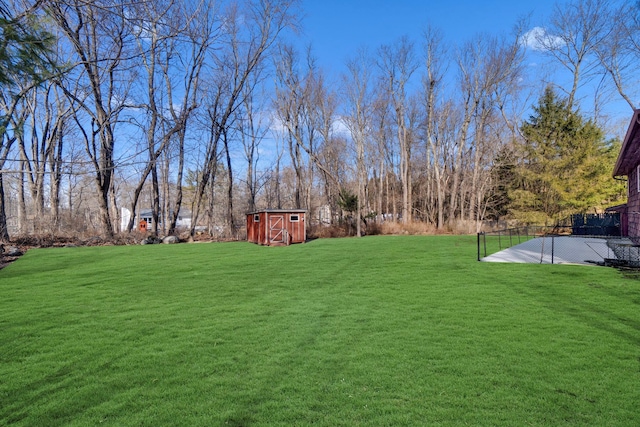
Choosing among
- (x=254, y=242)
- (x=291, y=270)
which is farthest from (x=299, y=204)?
(x=291, y=270)

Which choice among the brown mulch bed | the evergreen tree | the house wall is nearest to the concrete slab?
the house wall

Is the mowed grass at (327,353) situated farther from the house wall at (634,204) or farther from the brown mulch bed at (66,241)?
the brown mulch bed at (66,241)

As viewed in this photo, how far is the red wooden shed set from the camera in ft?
64.3

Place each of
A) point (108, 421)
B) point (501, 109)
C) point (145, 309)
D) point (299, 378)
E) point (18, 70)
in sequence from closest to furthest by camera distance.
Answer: point (108, 421), point (299, 378), point (18, 70), point (145, 309), point (501, 109)

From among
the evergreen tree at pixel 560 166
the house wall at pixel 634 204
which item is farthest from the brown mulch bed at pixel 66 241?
the evergreen tree at pixel 560 166

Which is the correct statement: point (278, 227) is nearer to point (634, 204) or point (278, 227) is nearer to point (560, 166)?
point (634, 204)

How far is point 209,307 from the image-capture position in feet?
20.0

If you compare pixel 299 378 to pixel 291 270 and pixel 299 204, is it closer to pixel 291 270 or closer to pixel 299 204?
pixel 291 270

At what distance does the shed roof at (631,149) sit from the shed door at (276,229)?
14.8 meters

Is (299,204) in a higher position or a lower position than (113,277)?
higher

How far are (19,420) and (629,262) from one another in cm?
1135

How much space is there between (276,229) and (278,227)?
17 centimetres

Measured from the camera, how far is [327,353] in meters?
3.98

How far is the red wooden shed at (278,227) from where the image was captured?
64.3 feet
